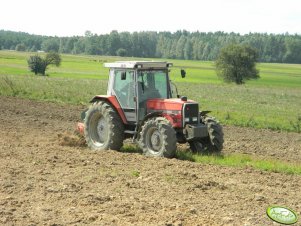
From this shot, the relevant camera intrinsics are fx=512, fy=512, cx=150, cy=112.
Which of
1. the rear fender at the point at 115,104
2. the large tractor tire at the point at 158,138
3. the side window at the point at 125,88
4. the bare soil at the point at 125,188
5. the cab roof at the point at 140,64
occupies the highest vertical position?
the cab roof at the point at 140,64

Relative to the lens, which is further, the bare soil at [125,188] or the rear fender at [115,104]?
the rear fender at [115,104]

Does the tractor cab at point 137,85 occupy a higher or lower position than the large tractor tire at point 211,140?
higher

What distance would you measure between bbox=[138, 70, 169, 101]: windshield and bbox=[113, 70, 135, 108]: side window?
217mm

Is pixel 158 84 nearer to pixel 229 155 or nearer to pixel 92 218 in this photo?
pixel 229 155

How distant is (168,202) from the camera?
25.6 ft

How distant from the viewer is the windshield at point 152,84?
1207cm

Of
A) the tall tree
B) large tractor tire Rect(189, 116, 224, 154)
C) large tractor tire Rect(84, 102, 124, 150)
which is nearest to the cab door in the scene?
large tractor tire Rect(84, 102, 124, 150)

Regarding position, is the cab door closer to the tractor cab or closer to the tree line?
the tractor cab

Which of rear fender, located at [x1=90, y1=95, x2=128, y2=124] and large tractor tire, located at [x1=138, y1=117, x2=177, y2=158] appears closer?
large tractor tire, located at [x1=138, y1=117, x2=177, y2=158]

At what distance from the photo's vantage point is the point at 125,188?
862 centimetres

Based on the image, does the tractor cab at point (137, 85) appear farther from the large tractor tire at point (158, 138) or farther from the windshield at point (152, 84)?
the large tractor tire at point (158, 138)

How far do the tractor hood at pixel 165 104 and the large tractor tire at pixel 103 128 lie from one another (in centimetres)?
91

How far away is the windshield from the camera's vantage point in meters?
12.1

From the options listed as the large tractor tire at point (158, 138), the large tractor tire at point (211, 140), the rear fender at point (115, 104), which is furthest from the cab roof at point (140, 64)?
the large tractor tire at point (211, 140)
